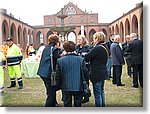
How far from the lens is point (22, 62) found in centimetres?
375

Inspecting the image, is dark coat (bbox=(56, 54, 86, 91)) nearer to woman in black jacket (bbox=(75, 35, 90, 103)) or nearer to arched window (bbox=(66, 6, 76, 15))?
woman in black jacket (bbox=(75, 35, 90, 103))

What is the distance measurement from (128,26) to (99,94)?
2.66ft

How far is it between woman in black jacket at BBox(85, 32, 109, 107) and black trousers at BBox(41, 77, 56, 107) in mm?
451

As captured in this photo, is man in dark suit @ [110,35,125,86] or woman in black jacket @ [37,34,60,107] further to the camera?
man in dark suit @ [110,35,125,86]

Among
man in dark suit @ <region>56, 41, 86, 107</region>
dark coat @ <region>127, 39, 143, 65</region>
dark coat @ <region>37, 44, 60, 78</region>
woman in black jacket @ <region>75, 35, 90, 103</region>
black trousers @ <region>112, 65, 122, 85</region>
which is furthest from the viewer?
black trousers @ <region>112, 65, 122, 85</region>

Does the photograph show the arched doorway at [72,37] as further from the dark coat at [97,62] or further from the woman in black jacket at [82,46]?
the dark coat at [97,62]

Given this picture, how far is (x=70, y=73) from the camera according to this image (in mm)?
3176

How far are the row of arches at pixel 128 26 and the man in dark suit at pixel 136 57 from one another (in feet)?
0.21

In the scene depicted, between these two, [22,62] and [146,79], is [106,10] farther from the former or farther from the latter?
[22,62]

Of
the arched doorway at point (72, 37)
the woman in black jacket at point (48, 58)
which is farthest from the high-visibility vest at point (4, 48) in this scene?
the arched doorway at point (72, 37)

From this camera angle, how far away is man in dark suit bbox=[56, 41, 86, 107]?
3.11m

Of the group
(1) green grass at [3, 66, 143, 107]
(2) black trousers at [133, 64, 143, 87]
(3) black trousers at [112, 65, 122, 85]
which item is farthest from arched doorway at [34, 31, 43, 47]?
(2) black trousers at [133, 64, 143, 87]

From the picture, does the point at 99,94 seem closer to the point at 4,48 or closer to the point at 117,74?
the point at 117,74

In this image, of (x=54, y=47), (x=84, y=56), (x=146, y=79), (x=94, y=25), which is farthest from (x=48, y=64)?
(x=146, y=79)
